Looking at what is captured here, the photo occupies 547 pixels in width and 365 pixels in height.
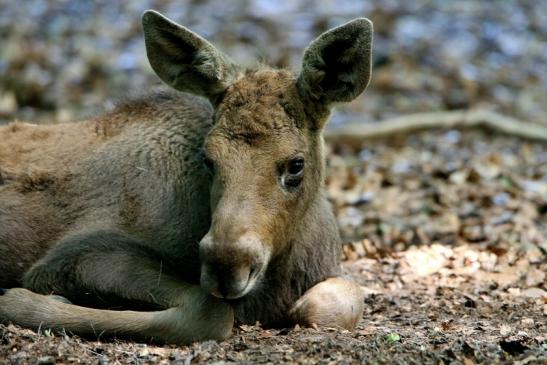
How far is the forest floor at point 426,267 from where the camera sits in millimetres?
6539

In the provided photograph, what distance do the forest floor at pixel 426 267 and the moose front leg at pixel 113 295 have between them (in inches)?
6.6

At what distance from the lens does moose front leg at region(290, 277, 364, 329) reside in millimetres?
7805

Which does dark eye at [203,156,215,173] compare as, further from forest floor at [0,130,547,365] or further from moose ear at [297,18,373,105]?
forest floor at [0,130,547,365]

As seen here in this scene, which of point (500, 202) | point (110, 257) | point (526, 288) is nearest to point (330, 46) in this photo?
point (110, 257)

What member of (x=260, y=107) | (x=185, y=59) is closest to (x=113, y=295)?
(x=260, y=107)

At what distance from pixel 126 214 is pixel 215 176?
4.41 feet

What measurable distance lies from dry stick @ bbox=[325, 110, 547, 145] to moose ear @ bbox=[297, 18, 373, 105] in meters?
9.60

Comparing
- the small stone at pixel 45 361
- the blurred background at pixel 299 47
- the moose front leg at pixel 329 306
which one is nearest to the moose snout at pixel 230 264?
the small stone at pixel 45 361

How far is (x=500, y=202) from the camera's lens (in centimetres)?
1331

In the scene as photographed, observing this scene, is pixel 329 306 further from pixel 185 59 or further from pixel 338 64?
pixel 185 59

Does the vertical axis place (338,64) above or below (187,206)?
above

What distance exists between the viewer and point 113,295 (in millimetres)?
7582

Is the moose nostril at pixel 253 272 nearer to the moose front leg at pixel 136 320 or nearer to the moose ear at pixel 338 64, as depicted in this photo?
the moose front leg at pixel 136 320

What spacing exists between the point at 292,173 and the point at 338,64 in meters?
1.10
